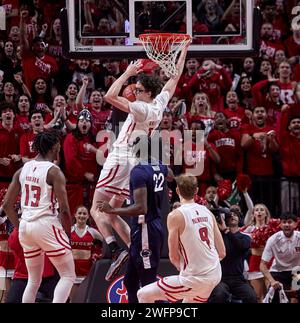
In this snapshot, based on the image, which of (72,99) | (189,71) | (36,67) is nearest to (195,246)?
(72,99)

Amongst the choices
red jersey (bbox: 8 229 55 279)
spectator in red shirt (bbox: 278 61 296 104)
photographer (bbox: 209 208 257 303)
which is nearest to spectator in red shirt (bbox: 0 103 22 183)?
red jersey (bbox: 8 229 55 279)

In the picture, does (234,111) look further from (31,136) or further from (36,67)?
(36,67)

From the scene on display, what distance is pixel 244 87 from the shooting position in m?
16.6

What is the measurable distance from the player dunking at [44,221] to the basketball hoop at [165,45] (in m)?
1.66

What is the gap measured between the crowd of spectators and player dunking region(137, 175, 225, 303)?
2.57m

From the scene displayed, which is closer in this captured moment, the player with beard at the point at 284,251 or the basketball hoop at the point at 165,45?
the basketball hoop at the point at 165,45

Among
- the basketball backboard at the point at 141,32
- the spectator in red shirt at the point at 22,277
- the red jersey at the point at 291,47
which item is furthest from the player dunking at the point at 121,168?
the red jersey at the point at 291,47

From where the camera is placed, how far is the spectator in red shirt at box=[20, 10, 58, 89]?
1669 cm

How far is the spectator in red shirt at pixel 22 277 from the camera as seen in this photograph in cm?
1136

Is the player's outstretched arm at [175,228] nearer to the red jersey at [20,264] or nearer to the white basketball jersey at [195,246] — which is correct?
the white basketball jersey at [195,246]
